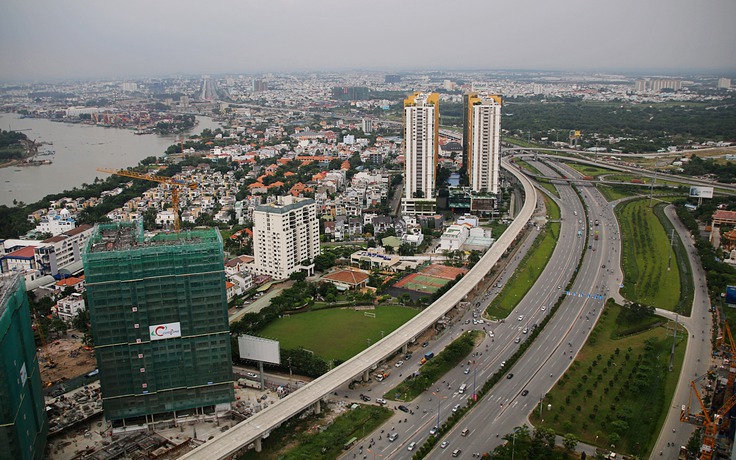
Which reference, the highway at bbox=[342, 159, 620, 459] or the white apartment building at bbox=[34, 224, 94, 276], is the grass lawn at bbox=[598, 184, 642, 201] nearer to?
the highway at bbox=[342, 159, 620, 459]

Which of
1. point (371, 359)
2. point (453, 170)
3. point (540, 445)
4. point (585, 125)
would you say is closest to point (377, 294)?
point (371, 359)

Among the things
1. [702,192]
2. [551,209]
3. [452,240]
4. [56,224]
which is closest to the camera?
[452,240]

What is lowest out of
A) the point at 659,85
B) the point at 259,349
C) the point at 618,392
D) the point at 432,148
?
the point at 618,392

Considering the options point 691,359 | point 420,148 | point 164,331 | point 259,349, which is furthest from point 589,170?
point 164,331

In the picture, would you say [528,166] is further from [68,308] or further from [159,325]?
[159,325]

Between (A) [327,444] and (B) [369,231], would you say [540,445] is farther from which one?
(B) [369,231]

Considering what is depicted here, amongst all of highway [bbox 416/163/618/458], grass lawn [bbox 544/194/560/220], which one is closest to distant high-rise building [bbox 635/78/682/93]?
grass lawn [bbox 544/194/560/220]
